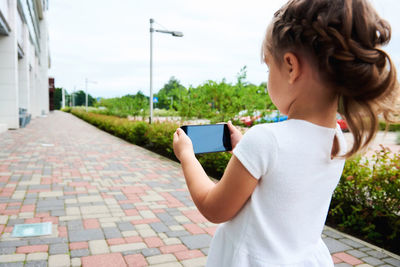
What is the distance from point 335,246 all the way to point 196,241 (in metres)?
1.34

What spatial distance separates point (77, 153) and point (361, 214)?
6952 millimetres

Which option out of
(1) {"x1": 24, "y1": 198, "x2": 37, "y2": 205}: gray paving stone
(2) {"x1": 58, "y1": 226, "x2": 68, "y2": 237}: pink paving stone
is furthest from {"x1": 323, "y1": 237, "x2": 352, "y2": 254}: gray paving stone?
(1) {"x1": 24, "y1": 198, "x2": 37, "y2": 205}: gray paving stone

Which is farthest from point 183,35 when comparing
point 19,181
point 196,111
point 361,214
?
point 361,214

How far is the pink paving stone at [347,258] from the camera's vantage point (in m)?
2.88

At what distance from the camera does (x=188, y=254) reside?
9.53 ft

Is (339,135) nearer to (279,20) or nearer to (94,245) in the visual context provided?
(279,20)

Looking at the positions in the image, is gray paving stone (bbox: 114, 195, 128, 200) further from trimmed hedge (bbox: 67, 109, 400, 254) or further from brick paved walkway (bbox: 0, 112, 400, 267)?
→ trimmed hedge (bbox: 67, 109, 400, 254)

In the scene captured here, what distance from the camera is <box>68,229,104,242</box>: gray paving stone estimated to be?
10.3ft

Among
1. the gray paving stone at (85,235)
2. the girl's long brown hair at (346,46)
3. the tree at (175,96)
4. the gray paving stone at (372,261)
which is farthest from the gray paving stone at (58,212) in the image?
the tree at (175,96)

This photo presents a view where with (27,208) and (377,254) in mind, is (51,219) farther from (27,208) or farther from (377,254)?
(377,254)

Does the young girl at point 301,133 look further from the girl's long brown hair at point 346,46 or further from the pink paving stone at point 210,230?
the pink paving stone at point 210,230

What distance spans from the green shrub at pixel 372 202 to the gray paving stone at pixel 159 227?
5.99ft

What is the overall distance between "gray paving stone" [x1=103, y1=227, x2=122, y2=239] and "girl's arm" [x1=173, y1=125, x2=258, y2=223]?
2428mm

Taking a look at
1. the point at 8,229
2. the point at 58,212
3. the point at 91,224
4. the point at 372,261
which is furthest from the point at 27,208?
the point at 372,261
